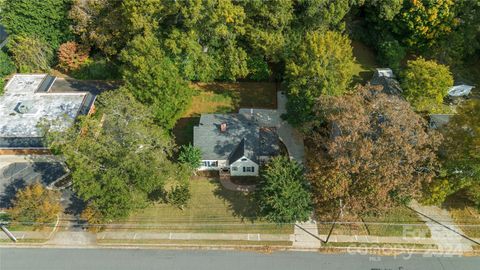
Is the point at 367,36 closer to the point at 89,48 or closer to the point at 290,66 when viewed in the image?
the point at 290,66

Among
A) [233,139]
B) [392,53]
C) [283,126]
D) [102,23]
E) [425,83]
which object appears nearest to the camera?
[233,139]

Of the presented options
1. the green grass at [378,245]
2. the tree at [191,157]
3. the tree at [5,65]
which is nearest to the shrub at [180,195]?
the tree at [191,157]

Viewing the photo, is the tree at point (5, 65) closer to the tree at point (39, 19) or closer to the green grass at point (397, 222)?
the tree at point (39, 19)

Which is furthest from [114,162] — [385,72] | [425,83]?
[385,72]

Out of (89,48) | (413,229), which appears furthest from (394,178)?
(89,48)

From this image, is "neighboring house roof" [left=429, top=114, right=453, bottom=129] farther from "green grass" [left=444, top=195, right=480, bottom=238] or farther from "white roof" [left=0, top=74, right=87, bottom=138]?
"white roof" [left=0, top=74, right=87, bottom=138]

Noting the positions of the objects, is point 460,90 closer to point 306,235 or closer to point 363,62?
point 363,62

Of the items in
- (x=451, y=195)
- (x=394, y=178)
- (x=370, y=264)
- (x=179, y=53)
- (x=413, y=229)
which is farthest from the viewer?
(x=179, y=53)
